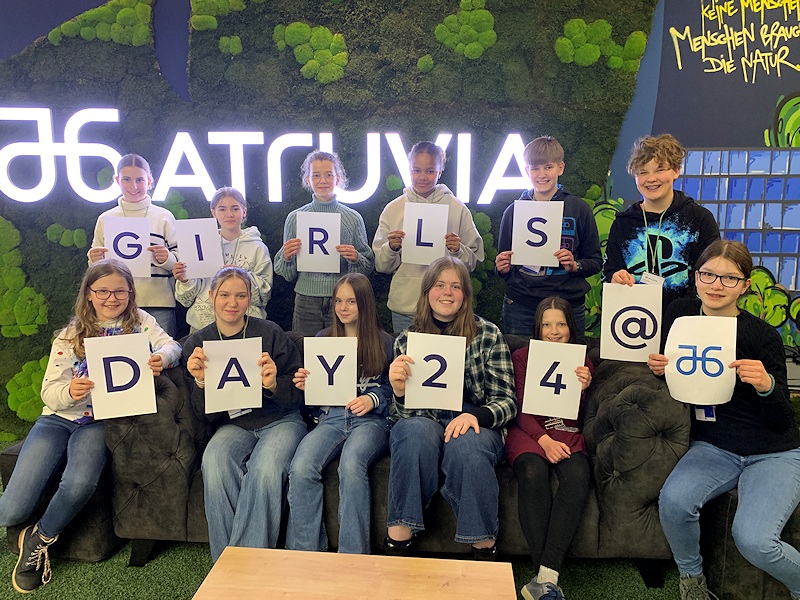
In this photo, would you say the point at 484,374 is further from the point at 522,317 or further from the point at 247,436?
the point at 247,436

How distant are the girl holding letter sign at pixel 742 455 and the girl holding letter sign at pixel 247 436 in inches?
53.3

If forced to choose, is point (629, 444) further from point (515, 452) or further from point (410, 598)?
point (410, 598)

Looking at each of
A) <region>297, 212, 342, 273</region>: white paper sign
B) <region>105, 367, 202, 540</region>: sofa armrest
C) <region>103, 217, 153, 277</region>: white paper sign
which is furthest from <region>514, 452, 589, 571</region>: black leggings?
<region>103, 217, 153, 277</region>: white paper sign

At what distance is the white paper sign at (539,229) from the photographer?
273 centimetres

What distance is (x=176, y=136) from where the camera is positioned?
11.6 feet

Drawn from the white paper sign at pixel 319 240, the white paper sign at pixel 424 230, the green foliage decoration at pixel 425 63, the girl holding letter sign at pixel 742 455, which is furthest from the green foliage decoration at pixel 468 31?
the girl holding letter sign at pixel 742 455

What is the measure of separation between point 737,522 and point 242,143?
3059mm

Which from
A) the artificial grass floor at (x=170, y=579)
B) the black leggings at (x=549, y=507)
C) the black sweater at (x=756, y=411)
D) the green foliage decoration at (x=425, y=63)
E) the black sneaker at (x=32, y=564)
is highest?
the green foliage decoration at (x=425, y=63)

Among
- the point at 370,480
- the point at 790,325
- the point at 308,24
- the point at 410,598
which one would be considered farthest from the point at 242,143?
the point at 790,325

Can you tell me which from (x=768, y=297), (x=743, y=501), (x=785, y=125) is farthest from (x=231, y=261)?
(x=785, y=125)

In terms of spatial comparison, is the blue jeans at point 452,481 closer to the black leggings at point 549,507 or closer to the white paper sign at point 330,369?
the black leggings at point 549,507

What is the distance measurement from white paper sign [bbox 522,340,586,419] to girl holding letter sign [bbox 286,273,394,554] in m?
0.58

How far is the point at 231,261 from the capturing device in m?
3.06

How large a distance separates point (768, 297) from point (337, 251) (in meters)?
2.51
